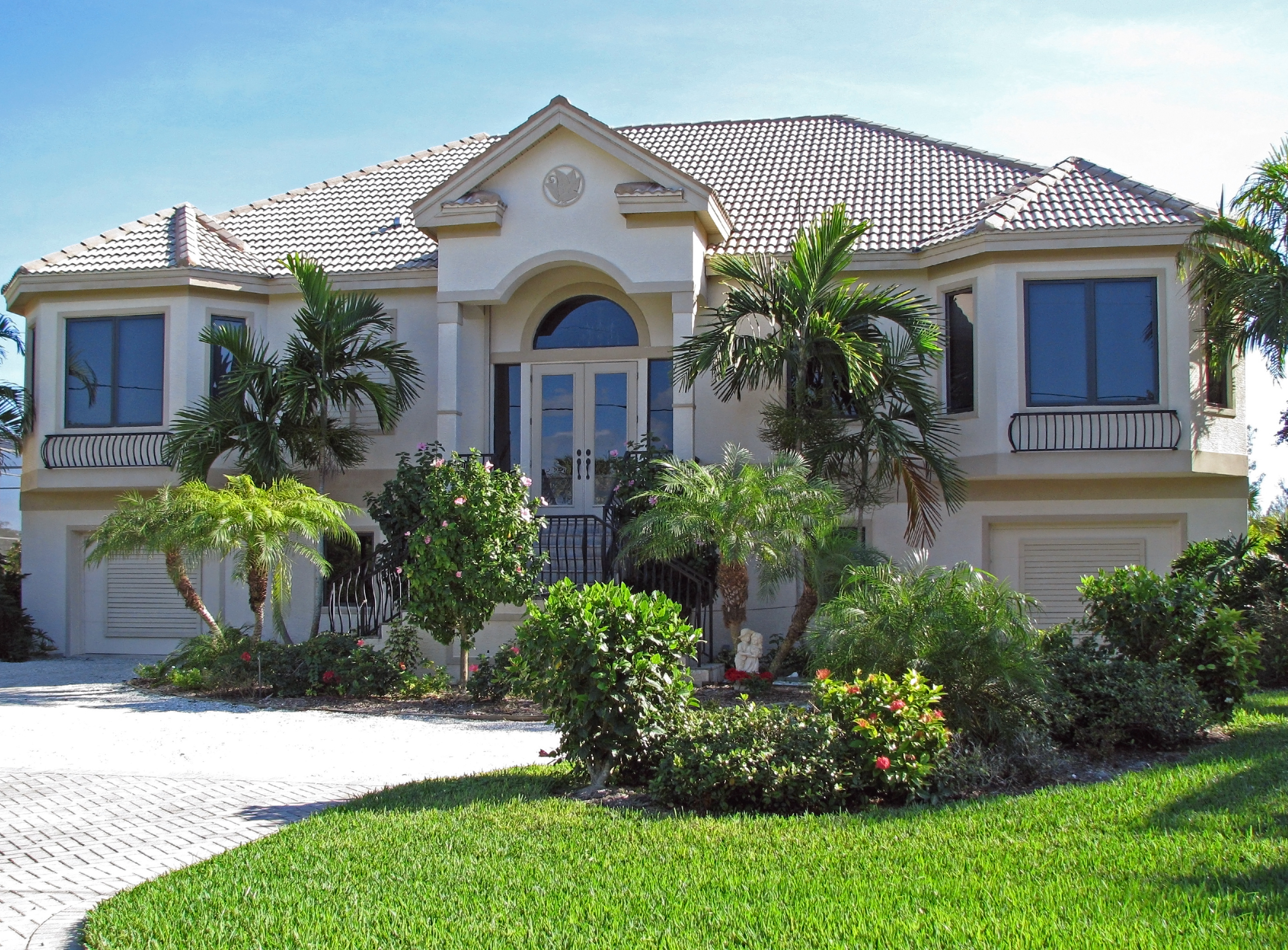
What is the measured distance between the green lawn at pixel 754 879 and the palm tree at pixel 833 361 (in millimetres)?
7041

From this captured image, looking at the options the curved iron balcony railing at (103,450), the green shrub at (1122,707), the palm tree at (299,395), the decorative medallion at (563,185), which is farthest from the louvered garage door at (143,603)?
the green shrub at (1122,707)

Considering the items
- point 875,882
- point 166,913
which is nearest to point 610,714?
point 875,882

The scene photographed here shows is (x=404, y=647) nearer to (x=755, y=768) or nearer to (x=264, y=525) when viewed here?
(x=264, y=525)

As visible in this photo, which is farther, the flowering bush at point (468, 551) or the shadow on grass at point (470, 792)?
the flowering bush at point (468, 551)

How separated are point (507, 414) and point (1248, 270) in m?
9.82

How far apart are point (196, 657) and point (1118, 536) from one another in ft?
38.4

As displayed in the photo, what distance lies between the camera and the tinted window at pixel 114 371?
16641 mm

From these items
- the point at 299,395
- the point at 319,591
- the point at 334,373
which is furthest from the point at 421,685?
the point at 334,373

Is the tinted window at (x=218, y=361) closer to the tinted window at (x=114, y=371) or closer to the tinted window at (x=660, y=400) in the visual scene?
the tinted window at (x=114, y=371)

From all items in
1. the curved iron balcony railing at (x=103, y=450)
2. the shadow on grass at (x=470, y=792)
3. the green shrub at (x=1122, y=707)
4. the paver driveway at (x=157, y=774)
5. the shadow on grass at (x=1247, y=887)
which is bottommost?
the paver driveway at (x=157, y=774)

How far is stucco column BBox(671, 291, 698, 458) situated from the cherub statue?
2.88 m

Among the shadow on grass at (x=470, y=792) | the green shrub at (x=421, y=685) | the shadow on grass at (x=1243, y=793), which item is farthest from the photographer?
the green shrub at (x=421, y=685)

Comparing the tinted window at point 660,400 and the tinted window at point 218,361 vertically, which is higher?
the tinted window at point 218,361

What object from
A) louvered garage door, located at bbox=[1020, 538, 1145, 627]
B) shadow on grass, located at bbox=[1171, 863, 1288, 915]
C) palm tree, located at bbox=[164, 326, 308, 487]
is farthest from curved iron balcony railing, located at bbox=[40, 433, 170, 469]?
shadow on grass, located at bbox=[1171, 863, 1288, 915]
